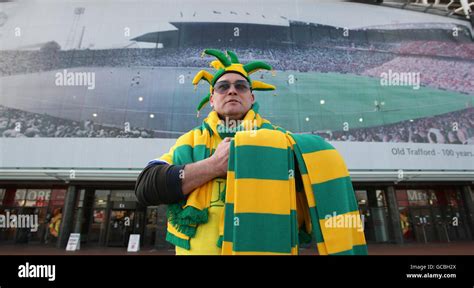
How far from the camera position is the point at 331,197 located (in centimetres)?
117

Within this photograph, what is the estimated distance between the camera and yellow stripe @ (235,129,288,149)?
122 centimetres

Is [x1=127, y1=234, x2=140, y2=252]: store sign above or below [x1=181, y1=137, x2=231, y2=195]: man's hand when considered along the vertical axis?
below

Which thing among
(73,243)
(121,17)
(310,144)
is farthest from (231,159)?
(121,17)

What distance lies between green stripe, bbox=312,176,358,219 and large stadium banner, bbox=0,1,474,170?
12.0 metres

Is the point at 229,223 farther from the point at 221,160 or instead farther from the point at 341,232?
the point at 341,232

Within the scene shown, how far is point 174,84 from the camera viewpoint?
13.8m

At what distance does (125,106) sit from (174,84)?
8.94 feet

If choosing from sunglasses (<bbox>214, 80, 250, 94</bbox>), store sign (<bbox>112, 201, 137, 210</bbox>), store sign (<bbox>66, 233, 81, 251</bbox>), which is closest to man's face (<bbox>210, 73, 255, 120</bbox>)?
sunglasses (<bbox>214, 80, 250, 94</bbox>)

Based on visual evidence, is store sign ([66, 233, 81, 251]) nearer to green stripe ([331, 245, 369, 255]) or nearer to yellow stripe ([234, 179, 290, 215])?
yellow stripe ([234, 179, 290, 215])

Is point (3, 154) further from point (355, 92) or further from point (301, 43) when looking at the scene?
point (355, 92)

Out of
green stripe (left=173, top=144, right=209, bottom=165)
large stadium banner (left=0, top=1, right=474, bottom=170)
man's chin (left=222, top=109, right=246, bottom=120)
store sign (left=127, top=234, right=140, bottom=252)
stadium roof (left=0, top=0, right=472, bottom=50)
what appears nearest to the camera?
green stripe (left=173, top=144, right=209, bottom=165)

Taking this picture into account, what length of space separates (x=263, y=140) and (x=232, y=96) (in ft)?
1.50

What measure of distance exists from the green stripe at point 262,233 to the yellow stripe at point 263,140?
0.32 metres
